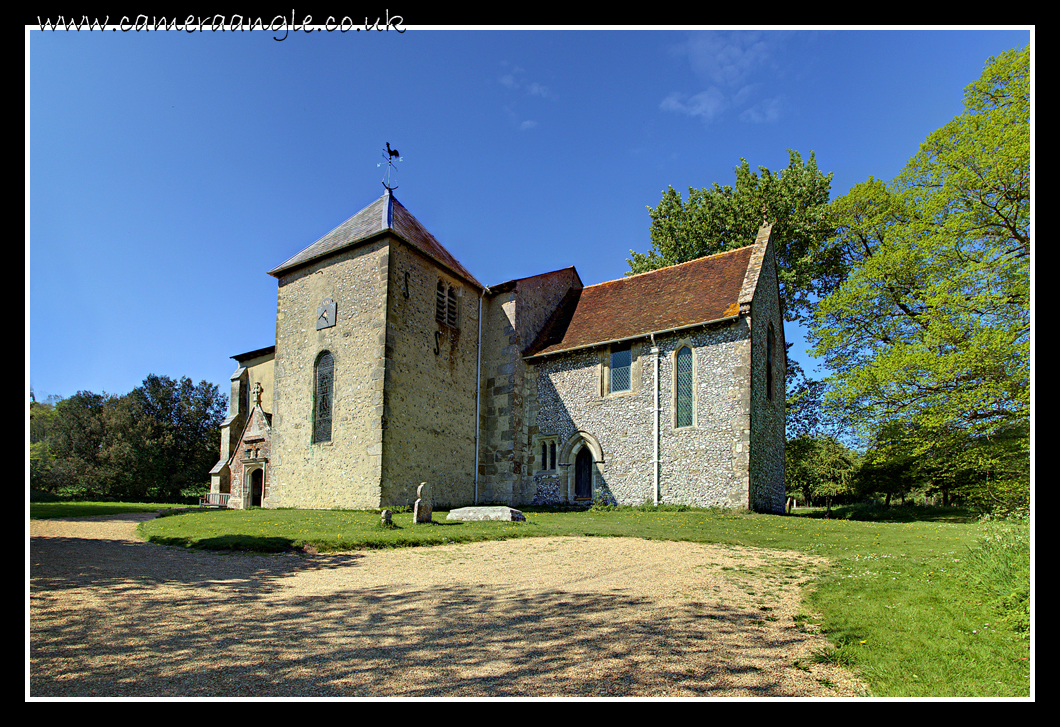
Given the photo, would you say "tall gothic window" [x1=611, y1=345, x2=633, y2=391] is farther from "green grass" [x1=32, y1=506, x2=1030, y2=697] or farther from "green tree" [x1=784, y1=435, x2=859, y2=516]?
"green tree" [x1=784, y1=435, x2=859, y2=516]

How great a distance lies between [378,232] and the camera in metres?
20.6

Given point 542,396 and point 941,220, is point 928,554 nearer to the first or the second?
point 941,220

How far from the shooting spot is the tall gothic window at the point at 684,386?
66.9 feet

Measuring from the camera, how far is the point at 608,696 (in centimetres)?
422

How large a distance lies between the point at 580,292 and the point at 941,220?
14970mm

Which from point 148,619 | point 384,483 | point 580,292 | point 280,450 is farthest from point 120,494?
point 148,619

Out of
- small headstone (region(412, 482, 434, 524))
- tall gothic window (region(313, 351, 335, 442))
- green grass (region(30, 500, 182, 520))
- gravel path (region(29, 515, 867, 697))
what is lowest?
green grass (region(30, 500, 182, 520))

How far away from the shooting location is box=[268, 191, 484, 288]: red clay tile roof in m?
21.8

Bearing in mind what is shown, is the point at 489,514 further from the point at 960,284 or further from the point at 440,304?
the point at 960,284

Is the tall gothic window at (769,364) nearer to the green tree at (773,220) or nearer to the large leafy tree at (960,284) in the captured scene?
the large leafy tree at (960,284)

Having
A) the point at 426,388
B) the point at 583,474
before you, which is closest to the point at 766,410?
the point at 583,474

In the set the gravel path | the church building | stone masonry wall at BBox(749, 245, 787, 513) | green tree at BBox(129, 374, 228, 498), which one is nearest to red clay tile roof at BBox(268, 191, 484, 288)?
the church building

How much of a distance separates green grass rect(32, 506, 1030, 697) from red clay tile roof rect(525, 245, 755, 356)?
785cm

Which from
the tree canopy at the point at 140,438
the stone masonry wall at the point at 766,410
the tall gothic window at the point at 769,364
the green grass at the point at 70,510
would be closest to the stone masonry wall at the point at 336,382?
the green grass at the point at 70,510
